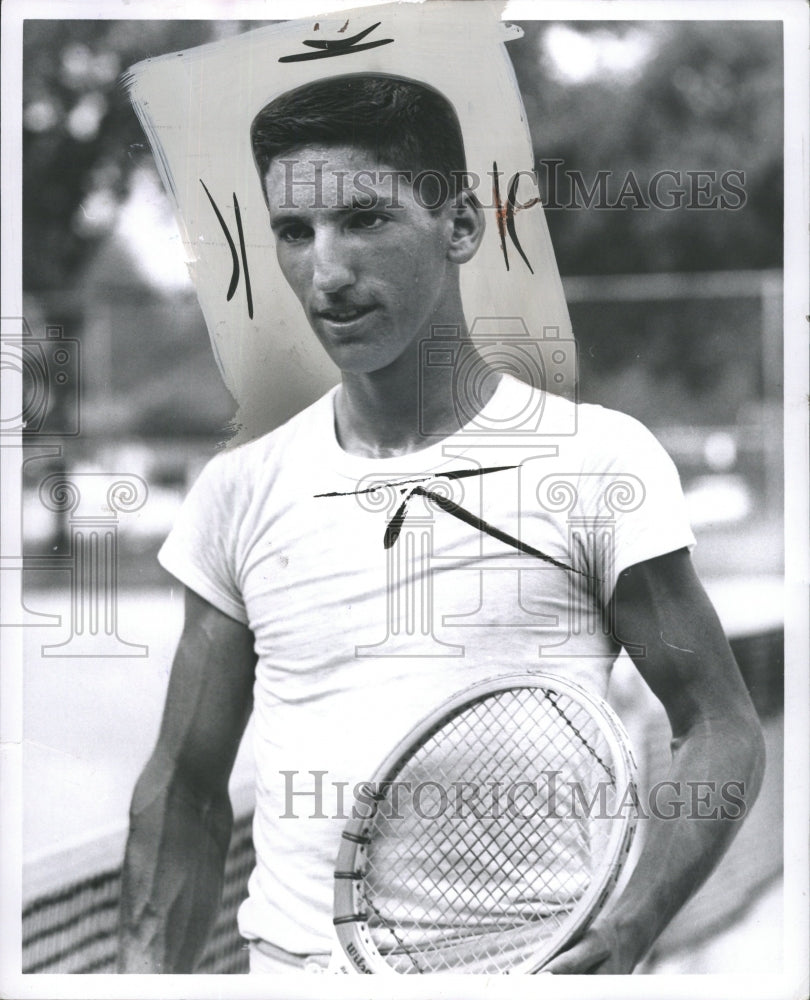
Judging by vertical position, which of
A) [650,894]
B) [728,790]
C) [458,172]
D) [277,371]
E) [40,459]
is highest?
[458,172]

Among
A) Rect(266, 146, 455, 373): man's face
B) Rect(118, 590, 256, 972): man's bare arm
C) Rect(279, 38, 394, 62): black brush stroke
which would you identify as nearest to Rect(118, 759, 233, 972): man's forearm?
Rect(118, 590, 256, 972): man's bare arm

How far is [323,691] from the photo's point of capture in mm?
2656

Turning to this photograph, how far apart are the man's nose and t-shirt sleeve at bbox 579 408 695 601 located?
1.91 ft

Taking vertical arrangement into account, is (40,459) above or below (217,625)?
above

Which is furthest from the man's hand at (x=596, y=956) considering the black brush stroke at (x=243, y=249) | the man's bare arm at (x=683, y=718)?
the black brush stroke at (x=243, y=249)

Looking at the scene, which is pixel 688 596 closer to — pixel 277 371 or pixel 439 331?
pixel 439 331

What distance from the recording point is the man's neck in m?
2.68

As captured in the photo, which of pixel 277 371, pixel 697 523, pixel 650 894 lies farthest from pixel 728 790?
pixel 277 371

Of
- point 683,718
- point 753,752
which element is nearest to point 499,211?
point 683,718

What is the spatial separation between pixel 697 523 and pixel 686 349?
353 mm

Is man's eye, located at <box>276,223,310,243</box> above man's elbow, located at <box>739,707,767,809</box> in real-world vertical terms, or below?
above

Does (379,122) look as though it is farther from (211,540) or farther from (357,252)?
(211,540)

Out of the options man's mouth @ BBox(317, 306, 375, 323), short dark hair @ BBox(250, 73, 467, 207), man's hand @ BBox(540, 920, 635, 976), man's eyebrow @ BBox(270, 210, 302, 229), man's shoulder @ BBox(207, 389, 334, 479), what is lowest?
man's hand @ BBox(540, 920, 635, 976)

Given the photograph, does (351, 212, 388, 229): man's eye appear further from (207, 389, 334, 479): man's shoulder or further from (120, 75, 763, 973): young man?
(207, 389, 334, 479): man's shoulder
